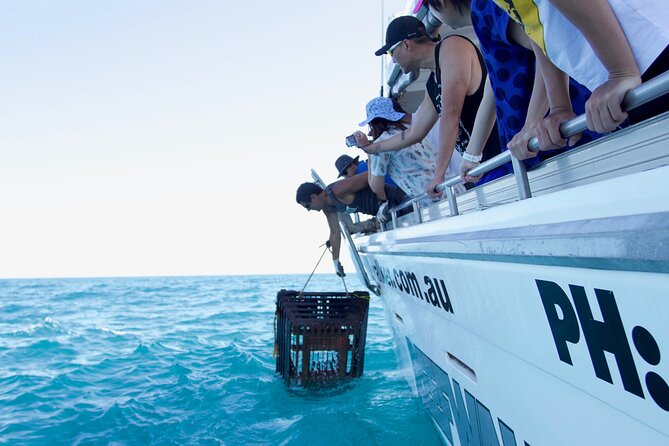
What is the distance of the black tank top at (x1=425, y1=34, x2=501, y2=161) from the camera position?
2684 mm

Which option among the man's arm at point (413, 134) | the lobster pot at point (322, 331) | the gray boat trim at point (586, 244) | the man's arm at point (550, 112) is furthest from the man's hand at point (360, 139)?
the lobster pot at point (322, 331)

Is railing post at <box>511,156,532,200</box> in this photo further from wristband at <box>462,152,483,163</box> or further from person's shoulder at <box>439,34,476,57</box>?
Answer: person's shoulder at <box>439,34,476,57</box>

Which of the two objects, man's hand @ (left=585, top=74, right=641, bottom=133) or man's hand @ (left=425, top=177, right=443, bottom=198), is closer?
man's hand @ (left=585, top=74, right=641, bottom=133)

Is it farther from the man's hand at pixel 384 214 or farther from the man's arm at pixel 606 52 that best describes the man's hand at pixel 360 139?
the man's arm at pixel 606 52

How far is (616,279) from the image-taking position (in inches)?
41.3

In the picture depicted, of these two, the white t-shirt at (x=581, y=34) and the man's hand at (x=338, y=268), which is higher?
the white t-shirt at (x=581, y=34)

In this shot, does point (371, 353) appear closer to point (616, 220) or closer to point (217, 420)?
point (217, 420)

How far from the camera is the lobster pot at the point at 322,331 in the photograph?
519cm

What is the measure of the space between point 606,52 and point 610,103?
0.44ft

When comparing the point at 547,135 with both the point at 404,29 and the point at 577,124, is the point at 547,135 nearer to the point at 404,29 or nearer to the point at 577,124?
the point at 577,124

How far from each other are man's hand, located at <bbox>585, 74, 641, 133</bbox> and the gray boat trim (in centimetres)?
22

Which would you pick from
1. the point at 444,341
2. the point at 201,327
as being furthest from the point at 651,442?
the point at 201,327

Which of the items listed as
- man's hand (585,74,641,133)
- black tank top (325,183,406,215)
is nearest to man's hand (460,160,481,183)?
man's hand (585,74,641,133)

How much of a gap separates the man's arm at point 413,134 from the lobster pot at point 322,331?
236cm
